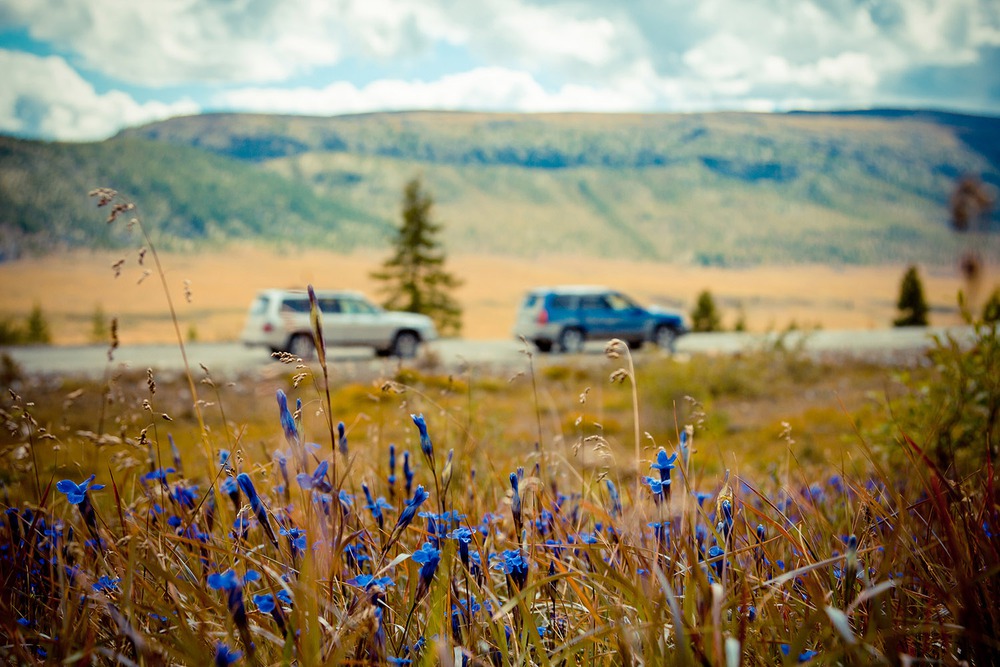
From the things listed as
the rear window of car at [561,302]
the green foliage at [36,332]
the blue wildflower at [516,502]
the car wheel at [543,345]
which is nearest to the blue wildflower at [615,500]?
the blue wildflower at [516,502]

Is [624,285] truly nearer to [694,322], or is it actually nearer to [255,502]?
[694,322]

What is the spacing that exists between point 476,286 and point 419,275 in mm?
59827

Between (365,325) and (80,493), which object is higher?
(80,493)

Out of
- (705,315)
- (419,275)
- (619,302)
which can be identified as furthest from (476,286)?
(619,302)

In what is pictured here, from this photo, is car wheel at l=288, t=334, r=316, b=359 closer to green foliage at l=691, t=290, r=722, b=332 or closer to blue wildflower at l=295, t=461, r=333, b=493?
blue wildflower at l=295, t=461, r=333, b=493

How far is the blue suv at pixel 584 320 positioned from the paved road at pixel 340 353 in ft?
1.96

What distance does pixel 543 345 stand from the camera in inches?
758

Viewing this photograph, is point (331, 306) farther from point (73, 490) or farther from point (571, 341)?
point (73, 490)

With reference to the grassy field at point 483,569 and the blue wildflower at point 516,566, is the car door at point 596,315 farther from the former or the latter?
the blue wildflower at point 516,566

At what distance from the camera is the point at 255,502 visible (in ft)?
4.95

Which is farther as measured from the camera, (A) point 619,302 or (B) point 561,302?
(A) point 619,302

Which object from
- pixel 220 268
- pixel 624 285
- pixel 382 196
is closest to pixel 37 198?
pixel 220 268

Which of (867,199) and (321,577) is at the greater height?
(867,199)

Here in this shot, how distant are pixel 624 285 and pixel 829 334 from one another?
73.1m
